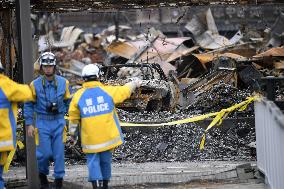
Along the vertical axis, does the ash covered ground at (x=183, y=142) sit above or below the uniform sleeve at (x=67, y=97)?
below

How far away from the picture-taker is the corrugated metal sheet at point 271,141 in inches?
249

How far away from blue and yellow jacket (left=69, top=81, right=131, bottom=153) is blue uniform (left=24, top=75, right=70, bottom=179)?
54 centimetres

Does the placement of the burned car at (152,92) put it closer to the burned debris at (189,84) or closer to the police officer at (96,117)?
the burned debris at (189,84)

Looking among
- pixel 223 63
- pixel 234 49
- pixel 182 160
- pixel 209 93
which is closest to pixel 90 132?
pixel 182 160

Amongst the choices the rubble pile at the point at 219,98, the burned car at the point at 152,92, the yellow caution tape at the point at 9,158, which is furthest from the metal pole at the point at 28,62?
the rubble pile at the point at 219,98

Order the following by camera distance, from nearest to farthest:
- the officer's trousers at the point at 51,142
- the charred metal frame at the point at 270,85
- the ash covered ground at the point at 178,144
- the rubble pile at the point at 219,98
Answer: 1. the officer's trousers at the point at 51,142
2. the charred metal frame at the point at 270,85
3. the ash covered ground at the point at 178,144
4. the rubble pile at the point at 219,98

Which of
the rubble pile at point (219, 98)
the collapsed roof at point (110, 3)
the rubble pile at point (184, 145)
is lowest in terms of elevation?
the rubble pile at point (184, 145)

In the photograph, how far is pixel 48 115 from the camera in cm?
875

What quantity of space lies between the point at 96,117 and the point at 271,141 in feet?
7.34

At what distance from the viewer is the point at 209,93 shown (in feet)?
57.1

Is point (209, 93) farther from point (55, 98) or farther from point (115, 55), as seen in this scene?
point (115, 55)

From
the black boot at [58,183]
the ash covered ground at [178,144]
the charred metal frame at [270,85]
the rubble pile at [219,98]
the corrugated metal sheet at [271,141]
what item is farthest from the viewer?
the rubble pile at [219,98]

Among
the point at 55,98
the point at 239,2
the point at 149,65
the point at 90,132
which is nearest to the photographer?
the point at 90,132

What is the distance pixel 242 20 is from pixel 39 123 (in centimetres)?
3183
